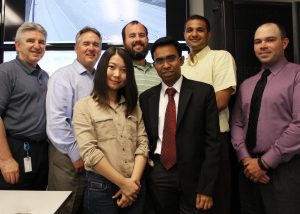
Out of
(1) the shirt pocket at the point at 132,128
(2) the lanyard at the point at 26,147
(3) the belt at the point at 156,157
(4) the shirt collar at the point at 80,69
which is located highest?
(4) the shirt collar at the point at 80,69

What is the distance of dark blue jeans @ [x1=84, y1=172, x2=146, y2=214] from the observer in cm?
152

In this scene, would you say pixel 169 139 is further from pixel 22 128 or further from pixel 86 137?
pixel 22 128

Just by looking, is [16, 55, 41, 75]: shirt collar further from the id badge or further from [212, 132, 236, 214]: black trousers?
[212, 132, 236, 214]: black trousers

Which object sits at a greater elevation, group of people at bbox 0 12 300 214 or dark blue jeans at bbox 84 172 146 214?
group of people at bbox 0 12 300 214

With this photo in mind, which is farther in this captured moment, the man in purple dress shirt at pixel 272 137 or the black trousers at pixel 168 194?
the man in purple dress shirt at pixel 272 137

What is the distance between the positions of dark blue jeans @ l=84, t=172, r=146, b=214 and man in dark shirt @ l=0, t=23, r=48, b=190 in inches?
24.9

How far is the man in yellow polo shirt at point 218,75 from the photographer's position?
2.03m

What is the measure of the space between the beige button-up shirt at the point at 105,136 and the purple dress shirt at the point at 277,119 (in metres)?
0.80

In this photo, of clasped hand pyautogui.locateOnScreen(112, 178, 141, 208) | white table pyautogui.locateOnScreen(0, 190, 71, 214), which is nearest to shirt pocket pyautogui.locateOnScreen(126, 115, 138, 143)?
clasped hand pyautogui.locateOnScreen(112, 178, 141, 208)

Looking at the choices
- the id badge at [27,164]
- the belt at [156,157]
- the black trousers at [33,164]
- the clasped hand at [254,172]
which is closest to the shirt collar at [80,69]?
the black trousers at [33,164]

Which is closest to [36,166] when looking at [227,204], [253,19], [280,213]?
[227,204]

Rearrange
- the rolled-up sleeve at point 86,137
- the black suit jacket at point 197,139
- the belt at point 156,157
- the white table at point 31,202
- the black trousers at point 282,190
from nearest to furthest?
the white table at point 31,202
the rolled-up sleeve at point 86,137
the black suit jacket at point 197,139
the belt at point 156,157
the black trousers at point 282,190

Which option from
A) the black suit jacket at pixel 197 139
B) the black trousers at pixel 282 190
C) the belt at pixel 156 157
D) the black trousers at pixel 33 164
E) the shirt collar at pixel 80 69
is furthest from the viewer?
the shirt collar at pixel 80 69

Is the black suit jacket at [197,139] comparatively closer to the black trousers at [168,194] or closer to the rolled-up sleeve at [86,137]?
the black trousers at [168,194]
